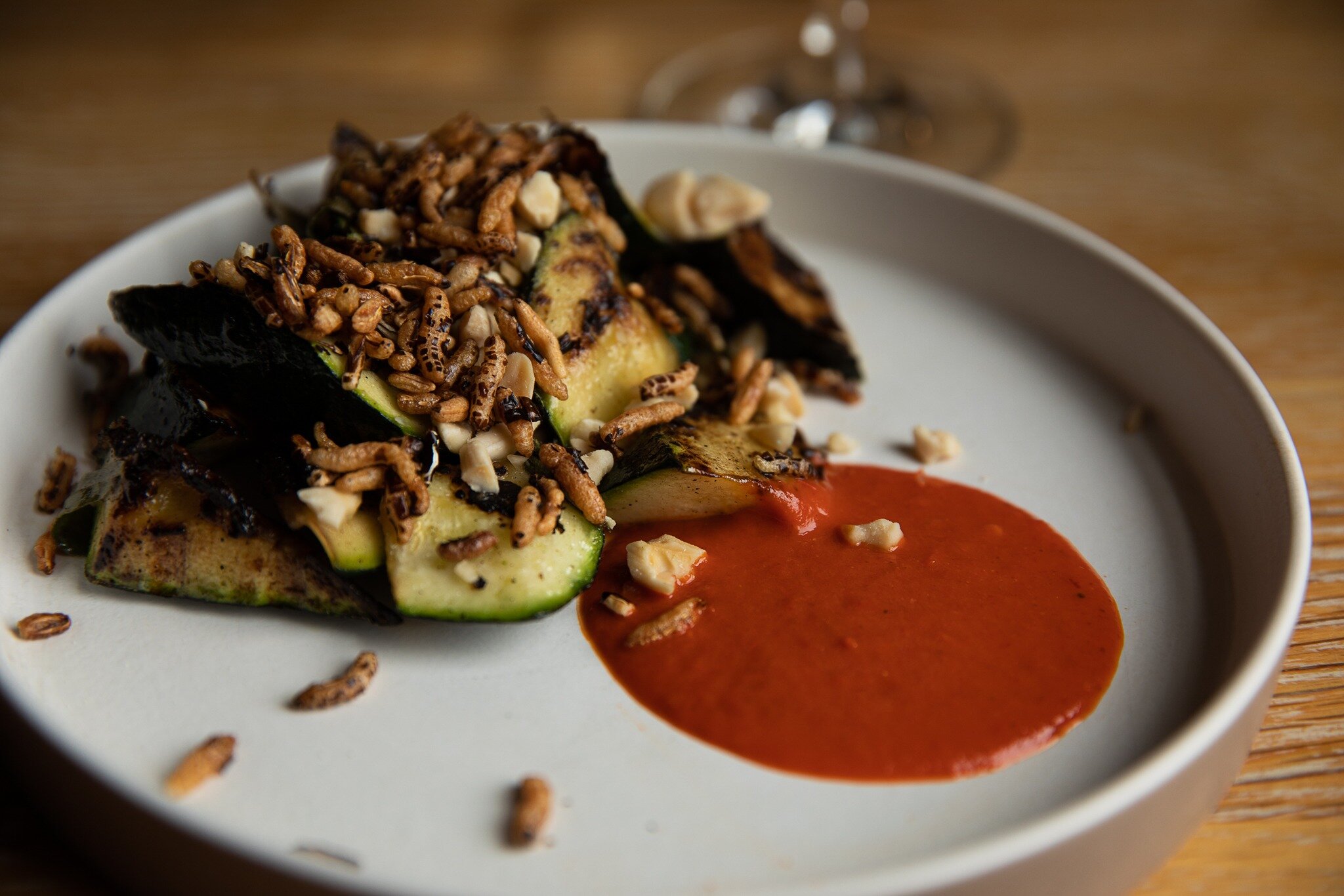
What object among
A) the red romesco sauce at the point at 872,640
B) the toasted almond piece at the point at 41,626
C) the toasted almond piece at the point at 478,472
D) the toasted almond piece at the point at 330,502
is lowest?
the red romesco sauce at the point at 872,640

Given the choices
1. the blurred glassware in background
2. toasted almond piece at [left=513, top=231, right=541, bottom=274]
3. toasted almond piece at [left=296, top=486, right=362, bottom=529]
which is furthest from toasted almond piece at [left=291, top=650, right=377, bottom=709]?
the blurred glassware in background

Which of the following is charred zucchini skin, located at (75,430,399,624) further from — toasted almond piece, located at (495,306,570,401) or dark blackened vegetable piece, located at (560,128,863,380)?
dark blackened vegetable piece, located at (560,128,863,380)

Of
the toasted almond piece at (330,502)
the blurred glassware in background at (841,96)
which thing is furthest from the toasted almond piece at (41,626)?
the blurred glassware in background at (841,96)

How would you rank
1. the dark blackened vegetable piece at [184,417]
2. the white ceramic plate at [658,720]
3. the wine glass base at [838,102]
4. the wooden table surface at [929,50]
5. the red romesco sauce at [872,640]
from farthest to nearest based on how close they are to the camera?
1. the wine glass base at [838,102]
2. the wooden table surface at [929,50]
3. the dark blackened vegetable piece at [184,417]
4. the red romesco sauce at [872,640]
5. the white ceramic plate at [658,720]

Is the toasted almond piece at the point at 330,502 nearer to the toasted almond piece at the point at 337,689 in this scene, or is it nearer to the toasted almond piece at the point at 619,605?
the toasted almond piece at the point at 337,689

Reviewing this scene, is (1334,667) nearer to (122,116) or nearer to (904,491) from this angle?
(904,491)

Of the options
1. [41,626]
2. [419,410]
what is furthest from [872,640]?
[41,626]
